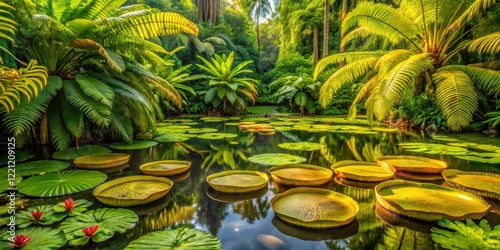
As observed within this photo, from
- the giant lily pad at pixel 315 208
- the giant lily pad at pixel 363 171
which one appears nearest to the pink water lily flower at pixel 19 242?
the giant lily pad at pixel 315 208

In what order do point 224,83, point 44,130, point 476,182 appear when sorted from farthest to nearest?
point 224,83 → point 44,130 → point 476,182

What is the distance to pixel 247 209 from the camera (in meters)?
1.78

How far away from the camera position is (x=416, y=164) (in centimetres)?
262

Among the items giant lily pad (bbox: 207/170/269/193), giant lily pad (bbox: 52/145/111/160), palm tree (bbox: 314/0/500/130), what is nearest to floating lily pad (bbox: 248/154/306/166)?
giant lily pad (bbox: 207/170/269/193)

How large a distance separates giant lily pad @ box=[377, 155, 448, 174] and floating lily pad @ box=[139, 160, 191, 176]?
219 centimetres

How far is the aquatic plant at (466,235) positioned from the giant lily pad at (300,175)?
856 millimetres

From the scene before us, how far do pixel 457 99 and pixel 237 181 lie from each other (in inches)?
161

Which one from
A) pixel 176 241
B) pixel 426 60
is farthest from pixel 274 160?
pixel 426 60

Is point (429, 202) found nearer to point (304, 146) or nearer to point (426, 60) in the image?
point (304, 146)

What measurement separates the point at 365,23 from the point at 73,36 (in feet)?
17.2

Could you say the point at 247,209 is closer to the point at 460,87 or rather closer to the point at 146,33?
the point at 146,33

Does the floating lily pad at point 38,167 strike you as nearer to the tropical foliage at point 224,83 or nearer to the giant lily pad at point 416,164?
the giant lily pad at point 416,164

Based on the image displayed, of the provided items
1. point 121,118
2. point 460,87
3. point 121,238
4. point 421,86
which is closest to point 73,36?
point 121,118

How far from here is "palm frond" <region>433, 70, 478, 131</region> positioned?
3965 mm
